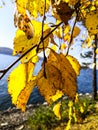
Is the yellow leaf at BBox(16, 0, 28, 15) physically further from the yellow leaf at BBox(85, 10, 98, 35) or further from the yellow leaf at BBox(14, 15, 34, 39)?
the yellow leaf at BBox(85, 10, 98, 35)

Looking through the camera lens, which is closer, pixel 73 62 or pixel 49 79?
pixel 49 79

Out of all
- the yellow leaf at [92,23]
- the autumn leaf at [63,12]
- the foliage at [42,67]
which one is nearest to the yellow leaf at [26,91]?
the foliage at [42,67]

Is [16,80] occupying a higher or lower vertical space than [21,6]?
lower

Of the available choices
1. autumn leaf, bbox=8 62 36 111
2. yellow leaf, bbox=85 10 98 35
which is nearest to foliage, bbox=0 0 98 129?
autumn leaf, bbox=8 62 36 111

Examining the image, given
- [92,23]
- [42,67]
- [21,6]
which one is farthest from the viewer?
[92,23]

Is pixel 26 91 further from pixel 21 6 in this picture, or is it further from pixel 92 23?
pixel 92 23

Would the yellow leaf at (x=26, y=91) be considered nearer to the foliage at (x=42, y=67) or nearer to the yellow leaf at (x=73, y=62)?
the foliage at (x=42, y=67)

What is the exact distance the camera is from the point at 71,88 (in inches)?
16.7

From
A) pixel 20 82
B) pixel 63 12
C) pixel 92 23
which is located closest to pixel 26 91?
pixel 20 82

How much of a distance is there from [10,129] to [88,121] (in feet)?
6.77

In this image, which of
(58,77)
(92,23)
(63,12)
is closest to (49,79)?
(58,77)

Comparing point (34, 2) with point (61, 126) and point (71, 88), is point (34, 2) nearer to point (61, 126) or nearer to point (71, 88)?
point (71, 88)

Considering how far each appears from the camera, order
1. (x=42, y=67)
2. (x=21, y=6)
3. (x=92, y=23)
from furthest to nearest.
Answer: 1. (x=92, y=23)
2. (x=21, y=6)
3. (x=42, y=67)

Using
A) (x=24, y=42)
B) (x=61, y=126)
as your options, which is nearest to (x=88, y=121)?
(x=61, y=126)
